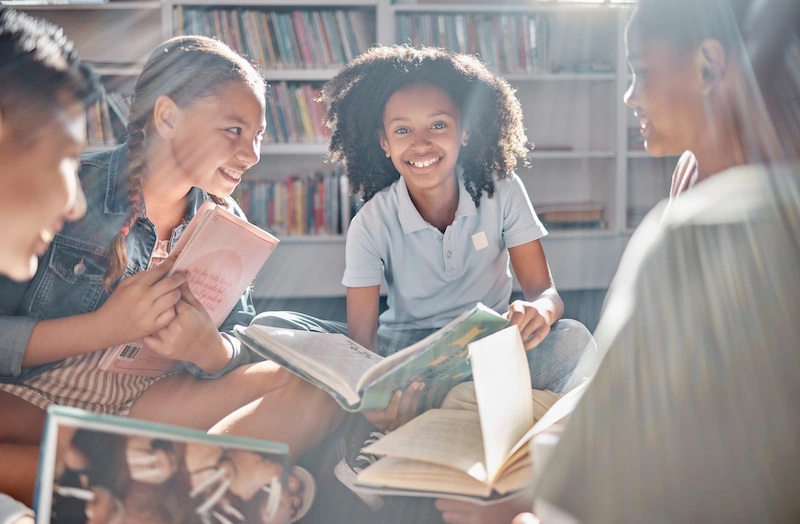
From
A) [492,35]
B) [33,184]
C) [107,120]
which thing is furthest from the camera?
[492,35]

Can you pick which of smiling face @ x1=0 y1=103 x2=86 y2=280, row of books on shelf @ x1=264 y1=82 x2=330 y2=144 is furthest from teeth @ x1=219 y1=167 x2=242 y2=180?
row of books on shelf @ x1=264 y1=82 x2=330 y2=144

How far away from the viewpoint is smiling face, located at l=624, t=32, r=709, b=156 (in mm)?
813

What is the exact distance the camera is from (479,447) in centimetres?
74

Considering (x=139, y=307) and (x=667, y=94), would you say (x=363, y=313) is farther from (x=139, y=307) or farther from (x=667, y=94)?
(x=667, y=94)

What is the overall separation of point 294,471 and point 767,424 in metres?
0.68

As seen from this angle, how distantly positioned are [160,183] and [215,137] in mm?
124

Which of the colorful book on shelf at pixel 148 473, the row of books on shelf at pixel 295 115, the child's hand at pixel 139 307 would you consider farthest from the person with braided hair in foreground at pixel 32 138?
the row of books on shelf at pixel 295 115

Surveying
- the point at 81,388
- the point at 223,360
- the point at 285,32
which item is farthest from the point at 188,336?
the point at 285,32

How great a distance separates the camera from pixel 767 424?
455 mm

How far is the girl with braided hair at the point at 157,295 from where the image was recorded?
0.89 meters

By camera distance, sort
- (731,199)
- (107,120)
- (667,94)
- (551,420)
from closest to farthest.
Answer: (731,199), (551,420), (667,94), (107,120)

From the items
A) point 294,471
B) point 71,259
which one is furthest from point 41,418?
point 294,471

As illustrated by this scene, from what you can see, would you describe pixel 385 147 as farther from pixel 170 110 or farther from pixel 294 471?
pixel 294 471

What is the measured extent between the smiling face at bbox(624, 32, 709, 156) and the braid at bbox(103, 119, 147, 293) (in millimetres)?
792
